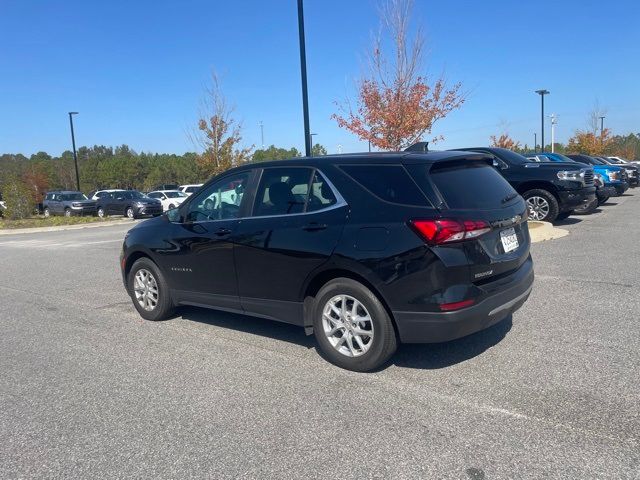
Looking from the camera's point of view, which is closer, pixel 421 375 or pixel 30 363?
pixel 421 375

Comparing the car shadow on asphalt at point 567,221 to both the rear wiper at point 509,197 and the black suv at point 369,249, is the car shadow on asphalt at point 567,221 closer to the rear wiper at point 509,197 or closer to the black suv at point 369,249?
the rear wiper at point 509,197

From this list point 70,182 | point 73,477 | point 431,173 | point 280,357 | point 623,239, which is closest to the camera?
point 73,477

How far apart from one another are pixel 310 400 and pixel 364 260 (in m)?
1.09

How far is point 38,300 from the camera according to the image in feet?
25.0

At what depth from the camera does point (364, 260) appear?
400 centimetres

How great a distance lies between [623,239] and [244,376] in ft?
29.0

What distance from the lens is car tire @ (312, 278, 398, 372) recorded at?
13.3ft

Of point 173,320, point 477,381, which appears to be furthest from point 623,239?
point 173,320

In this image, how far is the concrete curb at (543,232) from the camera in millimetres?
10375

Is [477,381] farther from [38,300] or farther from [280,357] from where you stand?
[38,300]

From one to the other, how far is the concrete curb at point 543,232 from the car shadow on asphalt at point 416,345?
545 centimetres

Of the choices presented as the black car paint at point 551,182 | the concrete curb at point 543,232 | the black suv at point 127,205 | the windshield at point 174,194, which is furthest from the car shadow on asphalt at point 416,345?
the windshield at point 174,194

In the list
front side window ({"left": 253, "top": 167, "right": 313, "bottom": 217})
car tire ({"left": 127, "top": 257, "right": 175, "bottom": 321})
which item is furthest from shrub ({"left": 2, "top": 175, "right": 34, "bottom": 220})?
front side window ({"left": 253, "top": 167, "right": 313, "bottom": 217})

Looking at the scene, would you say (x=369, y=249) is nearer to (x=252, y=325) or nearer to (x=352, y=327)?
(x=352, y=327)
